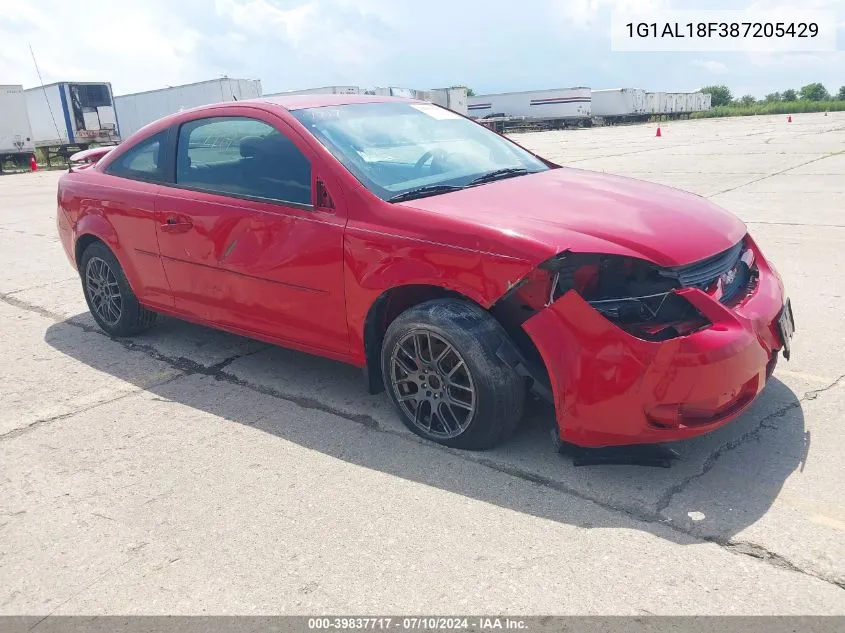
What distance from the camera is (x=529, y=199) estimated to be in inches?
135

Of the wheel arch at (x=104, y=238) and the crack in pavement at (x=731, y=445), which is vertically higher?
the wheel arch at (x=104, y=238)

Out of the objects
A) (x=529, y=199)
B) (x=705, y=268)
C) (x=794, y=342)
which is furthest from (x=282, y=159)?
(x=794, y=342)

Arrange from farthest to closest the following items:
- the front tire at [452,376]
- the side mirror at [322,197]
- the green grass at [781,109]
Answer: the green grass at [781,109]
the side mirror at [322,197]
the front tire at [452,376]

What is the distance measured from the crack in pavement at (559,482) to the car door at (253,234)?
37cm

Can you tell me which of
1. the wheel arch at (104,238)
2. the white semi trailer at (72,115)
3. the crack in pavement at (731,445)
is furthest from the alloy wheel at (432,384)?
the white semi trailer at (72,115)

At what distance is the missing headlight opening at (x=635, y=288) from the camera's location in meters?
2.89

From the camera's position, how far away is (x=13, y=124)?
26.2m

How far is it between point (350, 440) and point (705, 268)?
183 centimetres

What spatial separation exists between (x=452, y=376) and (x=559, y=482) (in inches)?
26.1

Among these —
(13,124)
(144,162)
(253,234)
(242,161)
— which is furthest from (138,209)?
(13,124)

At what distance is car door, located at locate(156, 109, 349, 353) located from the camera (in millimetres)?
3645

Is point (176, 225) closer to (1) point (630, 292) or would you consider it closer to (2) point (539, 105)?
(1) point (630, 292)

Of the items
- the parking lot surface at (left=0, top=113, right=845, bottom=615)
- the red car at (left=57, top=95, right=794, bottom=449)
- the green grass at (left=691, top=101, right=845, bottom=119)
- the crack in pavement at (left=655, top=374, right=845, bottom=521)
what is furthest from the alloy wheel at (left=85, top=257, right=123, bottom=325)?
the green grass at (left=691, top=101, right=845, bottom=119)

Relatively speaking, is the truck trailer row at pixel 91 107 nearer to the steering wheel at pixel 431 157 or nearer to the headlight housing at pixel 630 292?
the steering wheel at pixel 431 157
